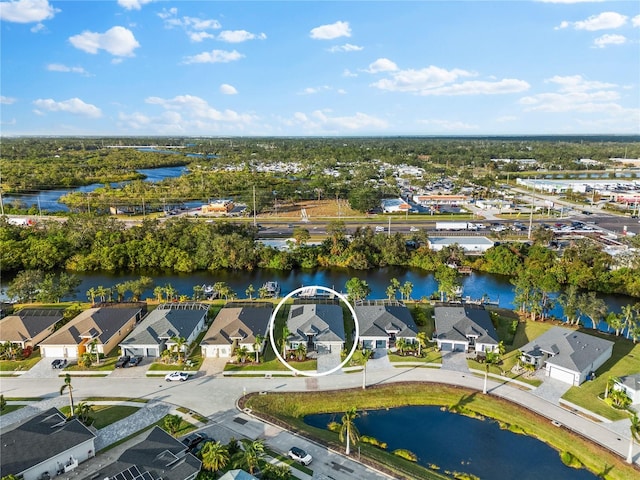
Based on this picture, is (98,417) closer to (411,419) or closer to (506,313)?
(411,419)

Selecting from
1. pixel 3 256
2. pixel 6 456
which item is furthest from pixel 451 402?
pixel 3 256

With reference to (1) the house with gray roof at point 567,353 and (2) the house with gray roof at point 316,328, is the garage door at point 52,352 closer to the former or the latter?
(2) the house with gray roof at point 316,328

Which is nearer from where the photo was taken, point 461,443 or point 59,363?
point 461,443

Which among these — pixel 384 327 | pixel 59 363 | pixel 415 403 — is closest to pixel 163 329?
pixel 59 363

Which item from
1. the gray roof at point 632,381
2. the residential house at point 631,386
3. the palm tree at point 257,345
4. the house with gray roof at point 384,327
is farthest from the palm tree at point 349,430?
the gray roof at point 632,381

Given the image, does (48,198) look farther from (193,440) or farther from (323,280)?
(193,440)

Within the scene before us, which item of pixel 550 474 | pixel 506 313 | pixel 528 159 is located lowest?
pixel 550 474

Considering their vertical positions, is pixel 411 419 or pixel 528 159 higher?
pixel 528 159
